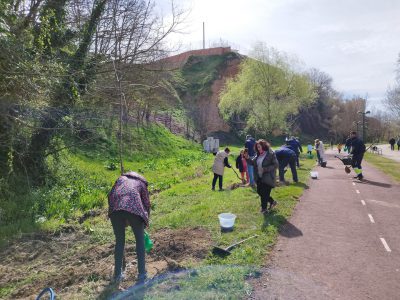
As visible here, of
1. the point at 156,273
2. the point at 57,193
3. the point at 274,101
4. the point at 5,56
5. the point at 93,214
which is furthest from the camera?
the point at 274,101

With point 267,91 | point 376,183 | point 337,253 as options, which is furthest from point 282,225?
point 267,91

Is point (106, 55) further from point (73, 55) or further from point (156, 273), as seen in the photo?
point (156, 273)

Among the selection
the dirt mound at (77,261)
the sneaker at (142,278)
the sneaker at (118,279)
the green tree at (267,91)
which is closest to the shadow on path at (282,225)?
the dirt mound at (77,261)

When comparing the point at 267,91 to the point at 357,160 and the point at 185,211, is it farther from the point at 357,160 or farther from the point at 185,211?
the point at 185,211

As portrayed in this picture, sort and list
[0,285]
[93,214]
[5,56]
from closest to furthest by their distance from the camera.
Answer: [0,285] → [5,56] → [93,214]

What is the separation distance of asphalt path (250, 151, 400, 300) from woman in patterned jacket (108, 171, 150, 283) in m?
1.82

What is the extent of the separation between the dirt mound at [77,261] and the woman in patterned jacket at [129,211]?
1.11 feet

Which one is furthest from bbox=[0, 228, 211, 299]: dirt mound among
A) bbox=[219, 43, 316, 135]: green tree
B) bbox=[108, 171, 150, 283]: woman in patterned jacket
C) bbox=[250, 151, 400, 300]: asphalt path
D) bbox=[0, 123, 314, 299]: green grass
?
bbox=[219, 43, 316, 135]: green tree

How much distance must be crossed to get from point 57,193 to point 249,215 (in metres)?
7.28

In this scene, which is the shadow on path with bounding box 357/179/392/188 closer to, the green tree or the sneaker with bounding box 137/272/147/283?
the sneaker with bounding box 137/272/147/283

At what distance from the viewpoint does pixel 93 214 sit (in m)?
11.5

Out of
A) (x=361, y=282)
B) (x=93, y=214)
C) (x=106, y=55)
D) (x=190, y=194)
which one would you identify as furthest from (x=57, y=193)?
(x=361, y=282)

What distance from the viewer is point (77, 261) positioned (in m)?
7.13

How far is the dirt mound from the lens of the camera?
19.7 ft
